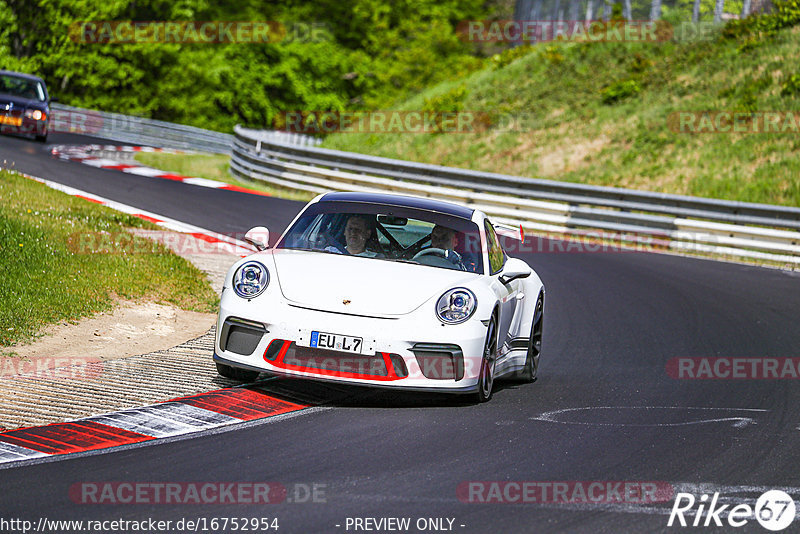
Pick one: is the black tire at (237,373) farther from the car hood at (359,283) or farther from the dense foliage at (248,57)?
the dense foliage at (248,57)

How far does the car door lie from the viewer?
782 cm

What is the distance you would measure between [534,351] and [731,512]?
3.54m

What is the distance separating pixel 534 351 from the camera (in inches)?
346

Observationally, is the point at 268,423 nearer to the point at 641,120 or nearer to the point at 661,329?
the point at 661,329

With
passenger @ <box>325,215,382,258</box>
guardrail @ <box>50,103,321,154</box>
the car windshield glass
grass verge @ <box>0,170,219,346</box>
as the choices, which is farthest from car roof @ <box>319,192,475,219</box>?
guardrail @ <box>50,103,321,154</box>

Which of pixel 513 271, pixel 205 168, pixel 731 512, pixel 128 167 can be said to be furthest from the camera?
pixel 205 168

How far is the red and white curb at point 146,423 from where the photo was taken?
577cm

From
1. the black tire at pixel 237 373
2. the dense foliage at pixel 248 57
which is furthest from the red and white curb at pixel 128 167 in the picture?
the dense foliage at pixel 248 57

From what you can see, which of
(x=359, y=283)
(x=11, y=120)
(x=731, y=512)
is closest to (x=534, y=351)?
(x=359, y=283)

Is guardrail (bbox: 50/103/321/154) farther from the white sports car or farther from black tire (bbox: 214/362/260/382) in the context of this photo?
black tire (bbox: 214/362/260/382)

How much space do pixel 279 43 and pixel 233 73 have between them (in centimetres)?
320

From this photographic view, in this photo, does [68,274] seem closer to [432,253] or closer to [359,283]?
[432,253]

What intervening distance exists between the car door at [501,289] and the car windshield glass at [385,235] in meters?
0.14

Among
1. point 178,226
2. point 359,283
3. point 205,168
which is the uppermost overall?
point 359,283
